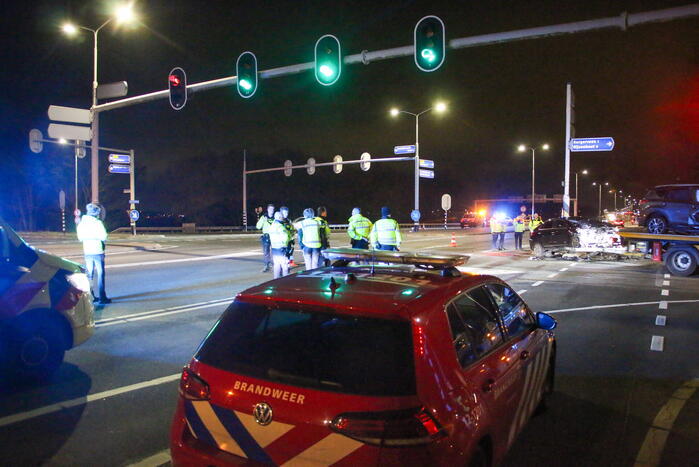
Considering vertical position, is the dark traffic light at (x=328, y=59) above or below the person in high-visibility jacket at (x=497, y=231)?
above

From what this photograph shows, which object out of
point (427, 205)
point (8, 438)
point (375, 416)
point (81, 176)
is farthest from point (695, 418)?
point (427, 205)

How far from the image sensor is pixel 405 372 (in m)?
2.64

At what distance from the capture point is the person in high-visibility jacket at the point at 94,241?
9.66m

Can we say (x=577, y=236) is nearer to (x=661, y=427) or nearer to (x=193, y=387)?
(x=661, y=427)

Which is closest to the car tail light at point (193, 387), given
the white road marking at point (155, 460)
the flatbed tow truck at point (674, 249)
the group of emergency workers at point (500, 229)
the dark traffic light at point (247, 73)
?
the white road marking at point (155, 460)

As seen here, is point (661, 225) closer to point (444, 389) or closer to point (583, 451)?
point (583, 451)

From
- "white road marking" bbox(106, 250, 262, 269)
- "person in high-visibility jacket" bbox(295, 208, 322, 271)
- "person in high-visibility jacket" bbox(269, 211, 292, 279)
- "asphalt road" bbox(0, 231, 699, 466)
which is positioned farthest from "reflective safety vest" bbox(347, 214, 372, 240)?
"white road marking" bbox(106, 250, 262, 269)

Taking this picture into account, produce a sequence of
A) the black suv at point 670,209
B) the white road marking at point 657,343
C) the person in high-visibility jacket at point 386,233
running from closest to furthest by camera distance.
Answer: the white road marking at point 657,343 → the person in high-visibility jacket at point 386,233 → the black suv at point 670,209

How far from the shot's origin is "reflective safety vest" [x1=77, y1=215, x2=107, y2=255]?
965 cm

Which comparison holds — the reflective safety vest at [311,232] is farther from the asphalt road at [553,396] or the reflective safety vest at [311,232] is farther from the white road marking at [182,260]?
the white road marking at [182,260]

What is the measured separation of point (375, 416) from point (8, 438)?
11.0ft

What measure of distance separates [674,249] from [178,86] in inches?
559

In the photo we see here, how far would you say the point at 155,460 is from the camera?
3912 mm

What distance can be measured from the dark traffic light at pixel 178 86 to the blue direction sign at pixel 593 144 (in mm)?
16145
